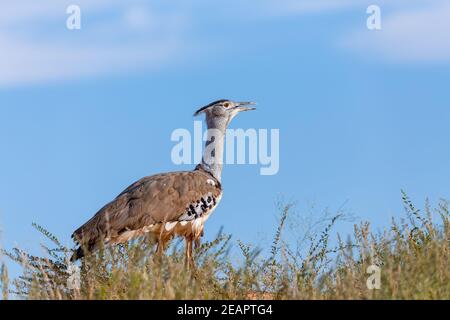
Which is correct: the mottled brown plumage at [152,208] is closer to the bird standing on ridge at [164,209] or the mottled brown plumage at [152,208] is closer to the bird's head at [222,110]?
the bird standing on ridge at [164,209]

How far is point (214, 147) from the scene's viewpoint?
12.1 meters

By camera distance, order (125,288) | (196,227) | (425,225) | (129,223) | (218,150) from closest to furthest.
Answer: (125,288) → (425,225) → (129,223) → (196,227) → (218,150)

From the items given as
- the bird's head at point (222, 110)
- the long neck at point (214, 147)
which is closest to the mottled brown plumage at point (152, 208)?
the long neck at point (214, 147)

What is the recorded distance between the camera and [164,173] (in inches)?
442

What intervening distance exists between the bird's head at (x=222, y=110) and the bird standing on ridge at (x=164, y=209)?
0.40 metres

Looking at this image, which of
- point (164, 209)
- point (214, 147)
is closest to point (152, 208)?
point (164, 209)

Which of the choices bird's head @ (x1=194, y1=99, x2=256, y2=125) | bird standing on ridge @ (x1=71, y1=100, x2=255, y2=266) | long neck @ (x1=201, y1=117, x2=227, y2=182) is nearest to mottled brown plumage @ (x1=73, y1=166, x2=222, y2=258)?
bird standing on ridge @ (x1=71, y1=100, x2=255, y2=266)

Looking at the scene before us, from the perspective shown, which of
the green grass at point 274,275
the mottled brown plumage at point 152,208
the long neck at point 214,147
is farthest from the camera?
the long neck at point 214,147

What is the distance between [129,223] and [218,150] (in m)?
2.43

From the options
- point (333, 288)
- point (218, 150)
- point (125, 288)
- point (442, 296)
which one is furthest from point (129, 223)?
point (442, 296)

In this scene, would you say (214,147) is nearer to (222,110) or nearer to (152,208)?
(222,110)

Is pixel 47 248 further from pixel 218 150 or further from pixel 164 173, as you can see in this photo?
pixel 218 150

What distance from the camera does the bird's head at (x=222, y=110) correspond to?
1229 cm

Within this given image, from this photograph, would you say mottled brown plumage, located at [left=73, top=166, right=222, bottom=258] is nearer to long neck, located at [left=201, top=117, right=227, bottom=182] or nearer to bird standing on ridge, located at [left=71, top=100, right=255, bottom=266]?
bird standing on ridge, located at [left=71, top=100, right=255, bottom=266]
